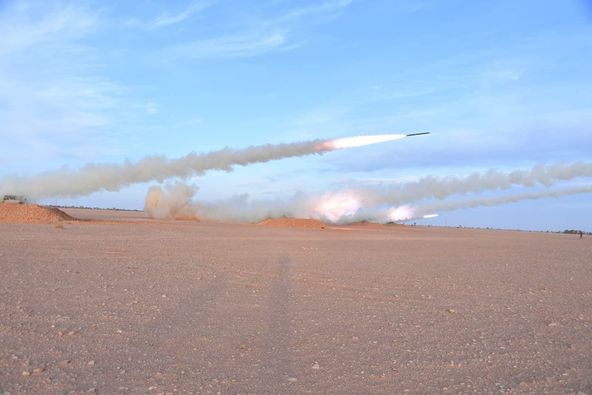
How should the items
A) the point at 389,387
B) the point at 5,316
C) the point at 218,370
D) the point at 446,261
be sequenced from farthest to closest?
the point at 446,261
the point at 5,316
the point at 218,370
the point at 389,387

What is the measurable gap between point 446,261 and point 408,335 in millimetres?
10994

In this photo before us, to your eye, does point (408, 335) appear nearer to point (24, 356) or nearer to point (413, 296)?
point (413, 296)

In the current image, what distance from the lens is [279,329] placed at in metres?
7.30

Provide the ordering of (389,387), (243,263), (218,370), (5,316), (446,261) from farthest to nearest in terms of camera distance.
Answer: (446,261)
(243,263)
(5,316)
(218,370)
(389,387)

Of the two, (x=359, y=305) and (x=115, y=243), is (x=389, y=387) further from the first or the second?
(x=115, y=243)

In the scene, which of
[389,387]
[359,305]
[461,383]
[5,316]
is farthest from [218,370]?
[359,305]

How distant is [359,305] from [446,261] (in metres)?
9.25

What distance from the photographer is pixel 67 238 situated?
19.1m

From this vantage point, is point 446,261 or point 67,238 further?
point 67,238

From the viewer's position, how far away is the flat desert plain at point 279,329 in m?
5.27

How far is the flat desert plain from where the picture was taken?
527cm

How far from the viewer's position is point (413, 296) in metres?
10.4

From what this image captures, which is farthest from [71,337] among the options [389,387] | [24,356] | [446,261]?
[446,261]

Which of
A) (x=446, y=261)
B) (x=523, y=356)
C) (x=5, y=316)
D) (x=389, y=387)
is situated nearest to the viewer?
(x=389, y=387)
